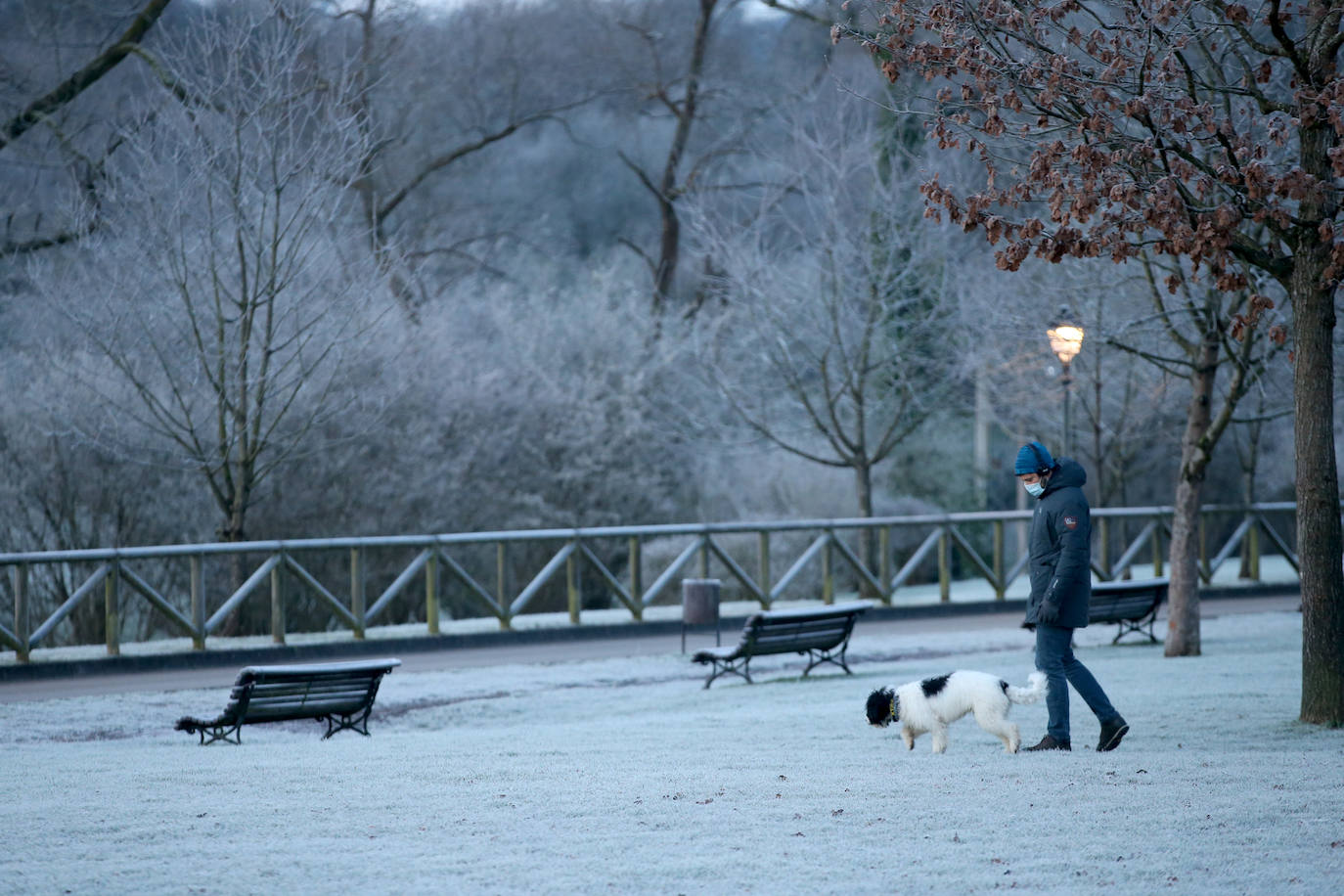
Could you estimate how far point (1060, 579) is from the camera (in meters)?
7.70

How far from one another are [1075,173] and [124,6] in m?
18.3

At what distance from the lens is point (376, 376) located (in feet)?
68.5

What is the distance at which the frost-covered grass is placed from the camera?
529 centimetres

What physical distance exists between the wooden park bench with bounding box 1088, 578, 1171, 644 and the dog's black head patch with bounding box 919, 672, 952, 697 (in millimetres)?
6468

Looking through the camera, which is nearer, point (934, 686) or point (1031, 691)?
point (1031, 691)

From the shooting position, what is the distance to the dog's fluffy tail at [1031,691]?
7711 millimetres

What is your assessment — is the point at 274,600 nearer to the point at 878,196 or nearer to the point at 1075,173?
the point at 1075,173

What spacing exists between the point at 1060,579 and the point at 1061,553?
0.14 m

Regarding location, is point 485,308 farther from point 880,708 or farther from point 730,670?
point 880,708

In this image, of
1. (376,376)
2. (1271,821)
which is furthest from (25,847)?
(376,376)

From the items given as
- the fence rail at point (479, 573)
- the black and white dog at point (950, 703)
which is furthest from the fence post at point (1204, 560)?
the black and white dog at point (950, 703)

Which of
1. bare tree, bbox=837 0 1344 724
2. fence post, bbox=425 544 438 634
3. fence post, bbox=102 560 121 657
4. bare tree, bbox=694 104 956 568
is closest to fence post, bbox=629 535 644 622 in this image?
fence post, bbox=425 544 438 634

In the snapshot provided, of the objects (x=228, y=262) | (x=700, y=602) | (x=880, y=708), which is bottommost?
(x=880, y=708)

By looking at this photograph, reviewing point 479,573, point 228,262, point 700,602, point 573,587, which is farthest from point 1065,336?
point 479,573
